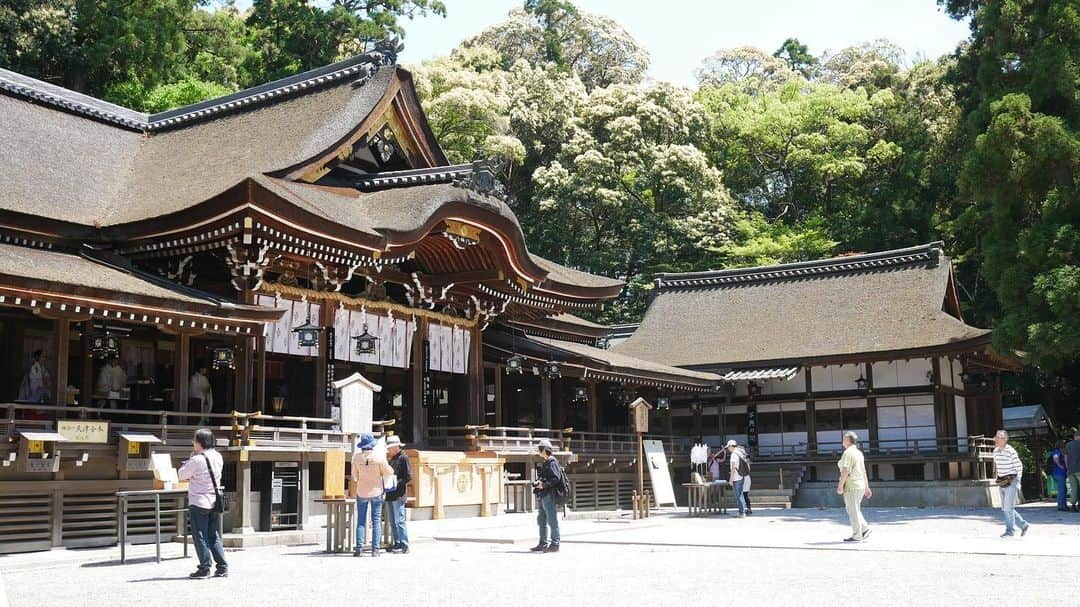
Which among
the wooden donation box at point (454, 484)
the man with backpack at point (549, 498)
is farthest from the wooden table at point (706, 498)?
the man with backpack at point (549, 498)

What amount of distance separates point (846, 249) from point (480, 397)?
24920mm

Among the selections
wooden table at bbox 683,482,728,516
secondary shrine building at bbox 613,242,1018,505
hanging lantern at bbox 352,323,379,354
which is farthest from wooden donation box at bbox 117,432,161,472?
secondary shrine building at bbox 613,242,1018,505

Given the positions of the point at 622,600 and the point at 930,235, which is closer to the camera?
the point at 622,600

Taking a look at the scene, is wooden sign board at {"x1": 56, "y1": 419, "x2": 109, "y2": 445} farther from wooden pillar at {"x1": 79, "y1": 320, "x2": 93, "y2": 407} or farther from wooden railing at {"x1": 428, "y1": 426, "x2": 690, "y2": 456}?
wooden railing at {"x1": 428, "y1": 426, "x2": 690, "y2": 456}

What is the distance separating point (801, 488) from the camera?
28.0 metres

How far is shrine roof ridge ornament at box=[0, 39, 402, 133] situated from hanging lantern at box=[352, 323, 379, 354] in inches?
225

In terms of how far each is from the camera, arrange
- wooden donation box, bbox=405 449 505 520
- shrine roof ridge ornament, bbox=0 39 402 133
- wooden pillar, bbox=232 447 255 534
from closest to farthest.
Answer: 1. wooden pillar, bbox=232 447 255 534
2. wooden donation box, bbox=405 449 505 520
3. shrine roof ridge ornament, bbox=0 39 402 133

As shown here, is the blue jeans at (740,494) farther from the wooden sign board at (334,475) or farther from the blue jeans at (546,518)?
the wooden sign board at (334,475)

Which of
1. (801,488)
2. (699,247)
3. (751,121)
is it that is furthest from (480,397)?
(751,121)

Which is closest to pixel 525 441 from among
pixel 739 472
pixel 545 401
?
pixel 545 401

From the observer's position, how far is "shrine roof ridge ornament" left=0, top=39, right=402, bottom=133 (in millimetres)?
21828

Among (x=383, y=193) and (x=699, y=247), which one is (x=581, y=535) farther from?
(x=699, y=247)

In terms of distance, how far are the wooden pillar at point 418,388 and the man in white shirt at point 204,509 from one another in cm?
1068

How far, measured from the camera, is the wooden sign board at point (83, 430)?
542 inches
